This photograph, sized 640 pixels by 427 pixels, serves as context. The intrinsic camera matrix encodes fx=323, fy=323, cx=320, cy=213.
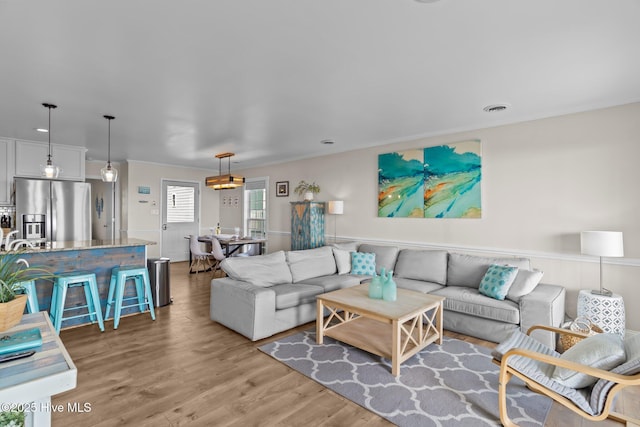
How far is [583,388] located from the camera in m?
1.93

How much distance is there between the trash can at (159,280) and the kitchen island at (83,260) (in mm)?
142

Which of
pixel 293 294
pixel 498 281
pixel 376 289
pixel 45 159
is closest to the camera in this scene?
pixel 376 289

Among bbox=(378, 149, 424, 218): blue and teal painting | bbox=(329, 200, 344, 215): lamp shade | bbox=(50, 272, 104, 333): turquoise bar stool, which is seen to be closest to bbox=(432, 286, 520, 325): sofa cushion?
bbox=(378, 149, 424, 218): blue and teal painting

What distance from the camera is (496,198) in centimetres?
422

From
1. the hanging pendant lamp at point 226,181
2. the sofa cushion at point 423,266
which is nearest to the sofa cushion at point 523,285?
the sofa cushion at point 423,266

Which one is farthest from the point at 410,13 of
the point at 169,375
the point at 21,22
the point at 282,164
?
the point at 282,164

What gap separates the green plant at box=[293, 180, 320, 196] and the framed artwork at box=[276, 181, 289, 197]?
288 mm

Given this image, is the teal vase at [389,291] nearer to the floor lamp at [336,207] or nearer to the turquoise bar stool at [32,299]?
the floor lamp at [336,207]

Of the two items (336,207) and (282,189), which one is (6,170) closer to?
(282,189)

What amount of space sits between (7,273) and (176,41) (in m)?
1.72

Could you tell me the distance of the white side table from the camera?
3.09 meters

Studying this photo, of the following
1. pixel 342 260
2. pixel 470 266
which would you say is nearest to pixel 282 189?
pixel 342 260

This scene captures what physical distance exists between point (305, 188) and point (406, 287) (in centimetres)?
326

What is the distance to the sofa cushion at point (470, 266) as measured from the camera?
3.83 metres
